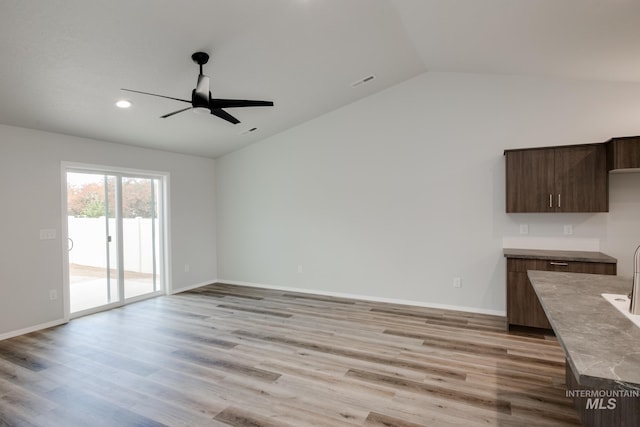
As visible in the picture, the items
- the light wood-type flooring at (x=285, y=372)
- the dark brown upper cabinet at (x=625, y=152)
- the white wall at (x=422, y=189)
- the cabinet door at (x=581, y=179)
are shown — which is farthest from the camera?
the white wall at (x=422, y=189)

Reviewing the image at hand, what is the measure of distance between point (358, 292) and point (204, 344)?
250cm

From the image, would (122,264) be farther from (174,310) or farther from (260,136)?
(260,136)

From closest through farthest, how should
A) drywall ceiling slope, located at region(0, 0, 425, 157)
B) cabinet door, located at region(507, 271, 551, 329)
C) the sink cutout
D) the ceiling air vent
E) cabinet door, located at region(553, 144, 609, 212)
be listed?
the sink cutout < drywall ceiling slope, located at region(0, 0, 425, 157) < cabinet door, located at region(553, 144, 609, 212) < cabinet door, located at region(507, 271, 551, 329) < the ceiling air vent

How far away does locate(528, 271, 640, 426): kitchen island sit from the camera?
1.00 m

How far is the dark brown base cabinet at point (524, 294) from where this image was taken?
12.1ft

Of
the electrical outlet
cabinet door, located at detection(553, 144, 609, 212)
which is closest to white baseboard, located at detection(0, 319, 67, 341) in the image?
the electrical outlet

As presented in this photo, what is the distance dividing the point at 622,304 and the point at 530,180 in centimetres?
258

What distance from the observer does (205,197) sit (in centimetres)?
659

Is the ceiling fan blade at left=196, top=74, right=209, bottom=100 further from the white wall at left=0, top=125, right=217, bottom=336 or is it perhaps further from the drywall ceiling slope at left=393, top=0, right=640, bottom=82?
the white wall at left=0, top=125, right=217, bottom=336

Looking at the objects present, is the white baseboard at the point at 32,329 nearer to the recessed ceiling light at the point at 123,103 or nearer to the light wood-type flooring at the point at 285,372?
the light wood-type flooring at the point at 285,372

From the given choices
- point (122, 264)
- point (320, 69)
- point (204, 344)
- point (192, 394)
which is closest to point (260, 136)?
point (320, 69)

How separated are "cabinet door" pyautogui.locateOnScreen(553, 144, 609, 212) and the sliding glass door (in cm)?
584

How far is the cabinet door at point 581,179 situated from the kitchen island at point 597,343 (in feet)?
5.89

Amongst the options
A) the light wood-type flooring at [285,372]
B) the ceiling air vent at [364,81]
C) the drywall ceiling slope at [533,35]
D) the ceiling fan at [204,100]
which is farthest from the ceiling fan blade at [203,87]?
the light wood-type flooring at [285,372]
